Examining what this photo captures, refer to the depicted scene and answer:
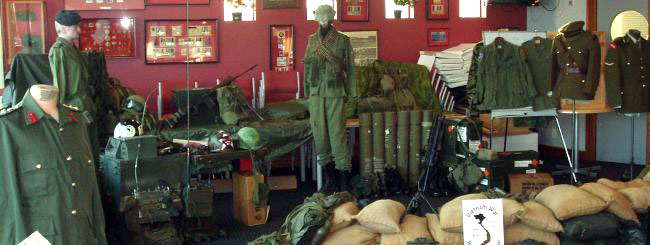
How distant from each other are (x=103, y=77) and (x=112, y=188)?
1.92 m

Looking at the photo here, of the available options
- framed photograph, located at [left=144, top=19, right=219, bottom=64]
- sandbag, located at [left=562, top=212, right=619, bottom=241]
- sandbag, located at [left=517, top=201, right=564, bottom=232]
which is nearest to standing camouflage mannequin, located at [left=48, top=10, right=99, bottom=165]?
framed photograph, located at [left=144, top=19, right=219, bottom=64]

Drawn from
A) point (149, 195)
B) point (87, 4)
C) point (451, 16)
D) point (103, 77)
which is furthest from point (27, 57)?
point (451, 16)

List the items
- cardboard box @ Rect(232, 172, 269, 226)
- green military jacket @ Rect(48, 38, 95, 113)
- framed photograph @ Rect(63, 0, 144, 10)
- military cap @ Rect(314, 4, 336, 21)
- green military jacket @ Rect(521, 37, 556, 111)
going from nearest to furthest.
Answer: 1. green military jacket @ Rect(48, 38, 95, 113)
2. cardboard box @ Rect(232, 172, 269, 226)
3. military cap @ Rect(314, 4, 336, 21)
4. green military jacket @ Rect(521, 37, 556, 111)
5. framed photograph @ Rect(63, 0, 144, 10)

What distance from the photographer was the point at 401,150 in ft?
26.6

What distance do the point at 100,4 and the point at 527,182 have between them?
188 inches

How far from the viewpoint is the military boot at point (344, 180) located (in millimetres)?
7935

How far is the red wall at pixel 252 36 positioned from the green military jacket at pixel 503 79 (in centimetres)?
168

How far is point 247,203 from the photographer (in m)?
6.57

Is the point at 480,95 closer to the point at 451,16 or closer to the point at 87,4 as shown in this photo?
the point at 451,16

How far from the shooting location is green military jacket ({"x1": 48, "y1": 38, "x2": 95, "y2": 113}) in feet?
19.4

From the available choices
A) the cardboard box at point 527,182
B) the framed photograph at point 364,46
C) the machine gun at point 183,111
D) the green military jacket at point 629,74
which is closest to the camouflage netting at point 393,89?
the framed photograph at point 364,46

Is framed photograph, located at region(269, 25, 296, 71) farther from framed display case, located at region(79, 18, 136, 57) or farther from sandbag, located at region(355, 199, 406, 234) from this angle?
sandbag, located at region(355, 199, 406, 234)

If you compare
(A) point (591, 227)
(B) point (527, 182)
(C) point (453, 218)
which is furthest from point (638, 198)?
(B) point (527, 182)

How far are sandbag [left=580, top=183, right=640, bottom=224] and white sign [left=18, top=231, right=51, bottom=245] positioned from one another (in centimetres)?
306
